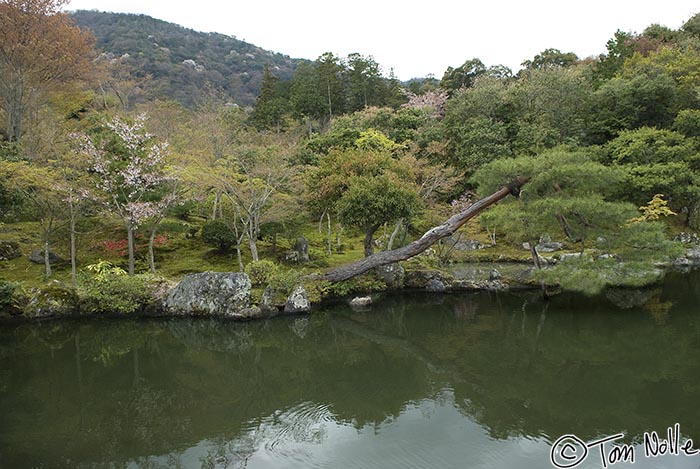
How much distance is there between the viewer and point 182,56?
7825 centimetres

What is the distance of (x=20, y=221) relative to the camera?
806 inches

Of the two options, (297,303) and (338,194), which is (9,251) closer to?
(297,303)

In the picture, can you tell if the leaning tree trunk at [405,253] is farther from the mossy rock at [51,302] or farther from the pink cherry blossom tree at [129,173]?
the mossy rock at [51,302]

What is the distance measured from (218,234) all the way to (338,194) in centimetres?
501

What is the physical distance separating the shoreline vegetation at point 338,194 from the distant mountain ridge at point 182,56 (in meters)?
33.6

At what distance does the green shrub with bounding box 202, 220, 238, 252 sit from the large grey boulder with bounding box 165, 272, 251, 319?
171 inches

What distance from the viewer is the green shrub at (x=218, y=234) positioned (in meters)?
17.7

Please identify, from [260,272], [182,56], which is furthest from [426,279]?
[182,56]

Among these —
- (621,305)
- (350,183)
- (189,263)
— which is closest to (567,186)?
(621,305)

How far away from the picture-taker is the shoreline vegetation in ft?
44.0

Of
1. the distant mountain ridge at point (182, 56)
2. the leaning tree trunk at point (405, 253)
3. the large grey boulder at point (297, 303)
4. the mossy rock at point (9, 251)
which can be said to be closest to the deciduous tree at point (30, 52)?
the mossy rock at point (9, 251)

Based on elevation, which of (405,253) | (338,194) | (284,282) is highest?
(338,194)

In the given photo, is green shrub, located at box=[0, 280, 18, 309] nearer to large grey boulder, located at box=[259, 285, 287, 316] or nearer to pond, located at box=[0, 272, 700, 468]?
pond, located at box=[0, 272, 700, 468]
